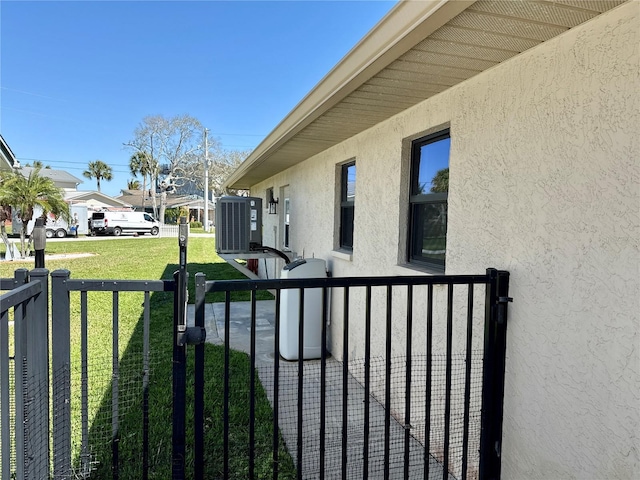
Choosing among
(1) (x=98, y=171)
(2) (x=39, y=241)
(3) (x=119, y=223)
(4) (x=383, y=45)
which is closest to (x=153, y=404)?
(2) (x=39, y=241)

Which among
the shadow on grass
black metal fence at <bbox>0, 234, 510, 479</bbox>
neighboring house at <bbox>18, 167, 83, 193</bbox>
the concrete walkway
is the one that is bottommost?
the concrete walkway

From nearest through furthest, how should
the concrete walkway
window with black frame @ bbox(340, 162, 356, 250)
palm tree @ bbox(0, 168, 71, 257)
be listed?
1. the concrete walkway
2. window with black frame @ bbox(340, 162, 356, 250)
3. palm tree @ bbox(0, 168, 71, 257)

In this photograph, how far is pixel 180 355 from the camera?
1764mm

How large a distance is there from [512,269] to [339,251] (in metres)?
2.89

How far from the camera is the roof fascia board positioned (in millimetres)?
1557

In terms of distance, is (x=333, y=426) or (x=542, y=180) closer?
(x=542, y=180)

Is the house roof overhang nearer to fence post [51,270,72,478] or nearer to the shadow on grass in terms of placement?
fence post [51,270,72,478]

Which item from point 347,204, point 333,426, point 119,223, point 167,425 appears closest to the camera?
point 167,425

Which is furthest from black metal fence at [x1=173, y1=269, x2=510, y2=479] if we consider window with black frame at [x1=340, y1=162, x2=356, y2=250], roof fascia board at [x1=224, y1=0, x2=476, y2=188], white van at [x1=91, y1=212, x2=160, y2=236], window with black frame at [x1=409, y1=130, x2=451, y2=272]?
white van at [x1=91, y1=212, x2=160, y2=236]

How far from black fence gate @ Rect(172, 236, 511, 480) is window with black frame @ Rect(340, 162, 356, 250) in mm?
937

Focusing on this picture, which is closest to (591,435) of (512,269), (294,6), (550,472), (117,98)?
(550,472)

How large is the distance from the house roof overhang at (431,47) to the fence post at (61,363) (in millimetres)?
1817

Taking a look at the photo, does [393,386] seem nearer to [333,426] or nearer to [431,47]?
[333,426]

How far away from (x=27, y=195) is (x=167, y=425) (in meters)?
14.8
